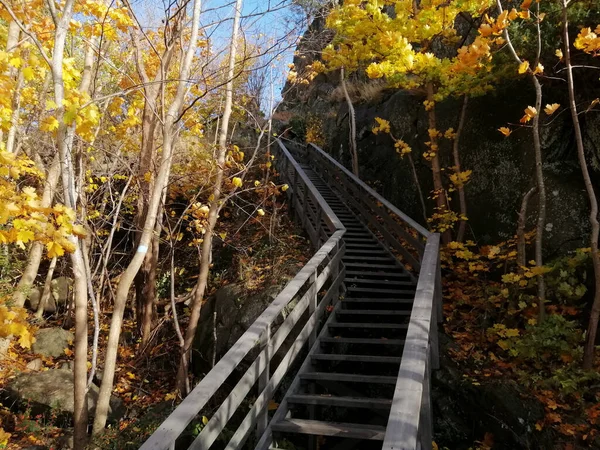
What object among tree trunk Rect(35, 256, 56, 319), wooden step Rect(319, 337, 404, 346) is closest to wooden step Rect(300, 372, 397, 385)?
wooden step Rect(319, 337, 404, 346)

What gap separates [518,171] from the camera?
7.39 metres

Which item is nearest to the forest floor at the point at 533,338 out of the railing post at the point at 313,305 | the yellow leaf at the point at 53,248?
the railing post at the point at 313,305

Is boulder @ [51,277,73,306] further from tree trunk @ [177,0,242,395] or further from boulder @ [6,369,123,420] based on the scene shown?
tree trunk @ [177,0,242,395]

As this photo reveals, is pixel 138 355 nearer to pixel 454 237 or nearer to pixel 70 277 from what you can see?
pixel 70 277

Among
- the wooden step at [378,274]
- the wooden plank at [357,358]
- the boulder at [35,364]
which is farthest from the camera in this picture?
the boulder at [35,364]

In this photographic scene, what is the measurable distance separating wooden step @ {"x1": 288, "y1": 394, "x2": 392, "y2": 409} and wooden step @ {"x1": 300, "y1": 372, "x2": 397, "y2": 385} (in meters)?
0.23

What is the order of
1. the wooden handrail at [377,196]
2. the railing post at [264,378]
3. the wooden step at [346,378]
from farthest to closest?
the wooden handrail at [377,196]
the wooden step at [346,378]
the railing post at [264,378]

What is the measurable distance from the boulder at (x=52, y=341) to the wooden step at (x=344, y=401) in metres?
6.62

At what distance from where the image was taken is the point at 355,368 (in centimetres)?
520

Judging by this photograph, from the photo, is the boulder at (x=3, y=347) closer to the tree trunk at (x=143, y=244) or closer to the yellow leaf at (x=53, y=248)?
the tree trunk at (x=143, y=244)

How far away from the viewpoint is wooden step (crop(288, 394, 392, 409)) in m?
3.97

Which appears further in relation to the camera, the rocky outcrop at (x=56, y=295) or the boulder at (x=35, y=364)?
the rocky outcrop at (x=56, y=295)

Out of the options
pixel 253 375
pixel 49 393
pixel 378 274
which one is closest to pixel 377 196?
pixel 378 274

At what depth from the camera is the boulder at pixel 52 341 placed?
8.45 m
